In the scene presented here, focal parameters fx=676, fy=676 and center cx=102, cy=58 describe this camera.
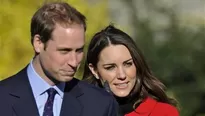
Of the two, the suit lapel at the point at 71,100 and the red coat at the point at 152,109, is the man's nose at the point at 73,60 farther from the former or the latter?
the red coat at the point at 152,109

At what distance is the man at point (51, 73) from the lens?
2.64 meters

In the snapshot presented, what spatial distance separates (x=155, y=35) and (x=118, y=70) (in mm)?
3473

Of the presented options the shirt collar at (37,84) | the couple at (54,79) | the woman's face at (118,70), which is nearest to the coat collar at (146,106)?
the woman's face at (118,70)

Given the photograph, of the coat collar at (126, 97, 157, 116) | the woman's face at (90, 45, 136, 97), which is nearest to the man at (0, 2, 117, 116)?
the woman's face at (90, 45, 136, 97)

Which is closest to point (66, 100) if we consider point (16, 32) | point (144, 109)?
point (144, 109)

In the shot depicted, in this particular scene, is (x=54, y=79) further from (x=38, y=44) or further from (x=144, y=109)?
(x=144, y=109)

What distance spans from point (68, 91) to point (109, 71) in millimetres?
750

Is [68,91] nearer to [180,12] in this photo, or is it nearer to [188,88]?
[188,88]

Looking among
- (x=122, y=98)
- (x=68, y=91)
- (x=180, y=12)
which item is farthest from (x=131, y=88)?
(x=180, y=12)

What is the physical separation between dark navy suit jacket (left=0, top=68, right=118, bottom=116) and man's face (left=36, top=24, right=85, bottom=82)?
13 cm

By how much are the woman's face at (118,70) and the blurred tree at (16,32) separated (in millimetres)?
1890

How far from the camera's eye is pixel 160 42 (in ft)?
22.5

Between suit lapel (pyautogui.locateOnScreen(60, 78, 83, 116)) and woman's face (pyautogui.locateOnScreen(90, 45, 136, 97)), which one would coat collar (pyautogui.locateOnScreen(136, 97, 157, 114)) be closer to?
woman's face (pyautogui.locateOnScreen(90, 45, 136, 97))

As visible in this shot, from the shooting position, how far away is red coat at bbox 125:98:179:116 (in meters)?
3.64
